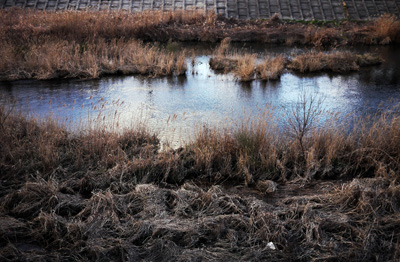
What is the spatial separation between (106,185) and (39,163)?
1105 millimetres

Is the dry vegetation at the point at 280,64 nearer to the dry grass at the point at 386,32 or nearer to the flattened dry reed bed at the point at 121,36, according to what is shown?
the flattened dry reed bed at the point at 121,36

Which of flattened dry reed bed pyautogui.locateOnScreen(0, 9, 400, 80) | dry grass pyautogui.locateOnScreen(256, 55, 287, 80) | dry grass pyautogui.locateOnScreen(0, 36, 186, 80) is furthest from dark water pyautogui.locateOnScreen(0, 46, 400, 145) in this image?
flattened dry reed bed pyautogui.locateOnScreen(0, 9, 400, 80)

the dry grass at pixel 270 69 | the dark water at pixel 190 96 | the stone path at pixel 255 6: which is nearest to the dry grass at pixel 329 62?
the dark water at pixel 190 96

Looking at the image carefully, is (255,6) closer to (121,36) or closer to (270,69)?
(121,36)

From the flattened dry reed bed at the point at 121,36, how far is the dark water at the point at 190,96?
27.0 inches

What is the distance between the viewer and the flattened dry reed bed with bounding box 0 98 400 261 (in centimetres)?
439

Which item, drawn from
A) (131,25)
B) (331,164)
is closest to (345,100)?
(331,164)

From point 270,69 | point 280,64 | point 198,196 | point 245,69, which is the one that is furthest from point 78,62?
point 198,196

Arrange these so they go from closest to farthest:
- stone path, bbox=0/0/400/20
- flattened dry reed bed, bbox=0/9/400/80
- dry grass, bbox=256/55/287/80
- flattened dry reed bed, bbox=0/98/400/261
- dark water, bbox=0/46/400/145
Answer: flattened dry reed bed, bbox=0/98/400/261, dark water, bbox=0/46/400/145, flattened dry reed bed, bbox=0/9/400/80, dry grass, bbox=256/55/287/80, stone path, bbox=0/0/400/20

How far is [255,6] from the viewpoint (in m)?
22.1

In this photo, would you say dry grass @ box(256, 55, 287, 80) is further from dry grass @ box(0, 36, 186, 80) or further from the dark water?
dry grass @ box(0, 36, 186, 80)

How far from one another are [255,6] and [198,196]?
18.7 m

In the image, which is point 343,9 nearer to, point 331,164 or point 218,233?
point 331,164

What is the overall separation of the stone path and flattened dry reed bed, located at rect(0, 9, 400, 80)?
1.65m
